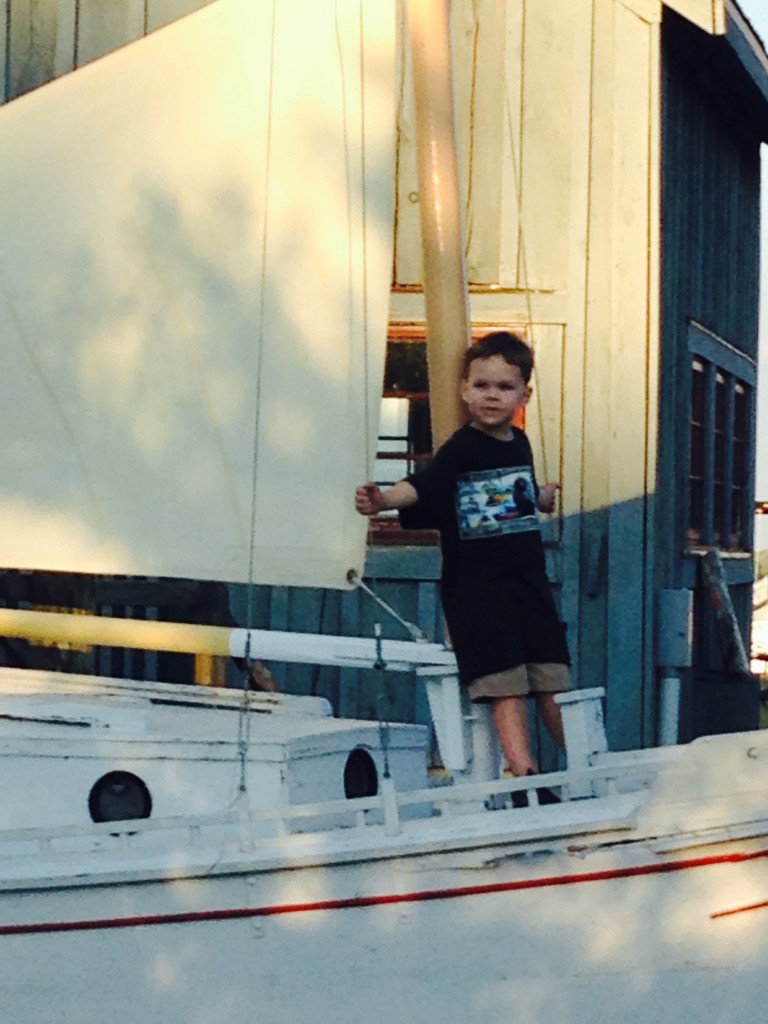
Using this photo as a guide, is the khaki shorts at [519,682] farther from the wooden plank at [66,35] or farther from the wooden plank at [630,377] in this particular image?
the wooden plank at [66,35]

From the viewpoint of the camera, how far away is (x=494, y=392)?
619 cm

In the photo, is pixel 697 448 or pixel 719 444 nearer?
pixel 697 448

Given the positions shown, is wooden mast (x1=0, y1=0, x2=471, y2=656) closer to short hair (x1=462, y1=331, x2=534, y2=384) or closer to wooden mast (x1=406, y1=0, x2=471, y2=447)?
wooden mast (x1=406, y1=0, x2=471, y2=447)

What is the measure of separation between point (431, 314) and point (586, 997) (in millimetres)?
2415

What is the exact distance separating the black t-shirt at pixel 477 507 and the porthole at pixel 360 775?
34.7 inches

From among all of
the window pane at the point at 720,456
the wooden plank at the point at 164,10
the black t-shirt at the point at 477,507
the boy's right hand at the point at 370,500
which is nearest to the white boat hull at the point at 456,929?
the black t-shirt at the point at 477,507

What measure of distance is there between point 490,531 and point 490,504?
87 mm

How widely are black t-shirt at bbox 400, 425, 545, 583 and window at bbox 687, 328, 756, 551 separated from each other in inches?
213

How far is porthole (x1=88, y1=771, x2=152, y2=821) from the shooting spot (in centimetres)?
629

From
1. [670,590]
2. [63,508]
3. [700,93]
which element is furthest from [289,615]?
[700,93]

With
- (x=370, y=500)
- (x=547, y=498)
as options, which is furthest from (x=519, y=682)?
(x=370, y=500)

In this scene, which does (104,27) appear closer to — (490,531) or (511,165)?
(511,165)

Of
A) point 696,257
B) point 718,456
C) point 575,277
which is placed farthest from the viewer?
point 718,456

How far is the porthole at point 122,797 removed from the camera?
6.29m
